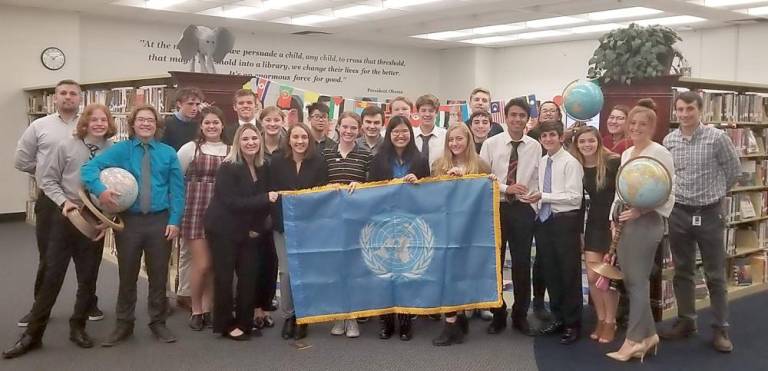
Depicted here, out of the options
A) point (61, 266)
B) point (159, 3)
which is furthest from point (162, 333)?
point (159, 3)

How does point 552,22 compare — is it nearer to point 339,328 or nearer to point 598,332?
point 598,332

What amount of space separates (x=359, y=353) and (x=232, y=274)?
2.93ft

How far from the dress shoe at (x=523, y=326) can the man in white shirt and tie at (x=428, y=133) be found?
4.13 feet

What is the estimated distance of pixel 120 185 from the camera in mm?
3574

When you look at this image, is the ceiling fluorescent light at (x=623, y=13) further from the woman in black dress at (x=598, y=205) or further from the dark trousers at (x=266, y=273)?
the dark trousers at (x=266, y=273)

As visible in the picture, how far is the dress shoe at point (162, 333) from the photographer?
157 inches

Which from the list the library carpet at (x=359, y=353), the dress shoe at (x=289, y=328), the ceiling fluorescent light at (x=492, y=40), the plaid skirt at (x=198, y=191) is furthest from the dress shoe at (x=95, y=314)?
the ceiling fluorescent light at (x=492, y=40)

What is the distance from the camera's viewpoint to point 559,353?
3.86m

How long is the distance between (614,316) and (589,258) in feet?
1.35

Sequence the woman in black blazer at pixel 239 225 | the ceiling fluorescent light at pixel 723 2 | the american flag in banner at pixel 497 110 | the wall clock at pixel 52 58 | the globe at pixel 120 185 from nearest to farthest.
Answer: the globe at pixel 120 185
the woman in black blazer at pixel 239 225
the american flag in banner at pixel 497 110
the ceiling fluorescent light at pixel 723 2
the wall clock at pixel 52 58

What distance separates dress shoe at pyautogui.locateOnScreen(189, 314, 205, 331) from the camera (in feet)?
14.0

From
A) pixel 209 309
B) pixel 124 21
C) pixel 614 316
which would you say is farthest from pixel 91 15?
pixel 614 316

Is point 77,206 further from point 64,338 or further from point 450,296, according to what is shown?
point 450,296

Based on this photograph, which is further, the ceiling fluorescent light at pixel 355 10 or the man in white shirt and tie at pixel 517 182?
the ceiling fluorescent light at pixel 355 10
